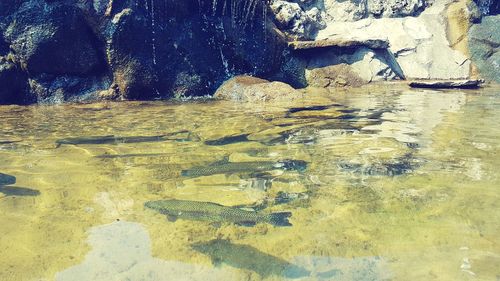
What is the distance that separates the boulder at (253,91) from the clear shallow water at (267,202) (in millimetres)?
3096

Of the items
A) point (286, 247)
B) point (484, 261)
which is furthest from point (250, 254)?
point (484, 261)

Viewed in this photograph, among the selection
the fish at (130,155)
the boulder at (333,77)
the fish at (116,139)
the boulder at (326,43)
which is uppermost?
the boulder at (326,43)

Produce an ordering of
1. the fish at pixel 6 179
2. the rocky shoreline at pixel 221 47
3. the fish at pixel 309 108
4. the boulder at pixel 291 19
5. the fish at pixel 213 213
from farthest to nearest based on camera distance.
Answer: the boulder at pixel 291 19 → the rocky shoreline at pixel 221 47 → the fish at pixel 309 108 → the fish at pixel 6 179 → the fish at pixel 213 213

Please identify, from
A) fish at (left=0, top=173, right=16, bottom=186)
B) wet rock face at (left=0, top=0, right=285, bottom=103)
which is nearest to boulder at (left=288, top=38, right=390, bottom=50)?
wet rock face at (left=0, top=0, right=285, bottom=103)

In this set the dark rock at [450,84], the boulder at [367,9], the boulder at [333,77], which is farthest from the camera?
the boulder at [367,9]

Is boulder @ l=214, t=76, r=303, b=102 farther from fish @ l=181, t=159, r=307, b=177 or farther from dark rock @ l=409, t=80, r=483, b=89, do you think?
fish @ l=181, t=159, r=307, b=177

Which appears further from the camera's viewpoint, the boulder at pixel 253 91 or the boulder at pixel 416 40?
the boulder at pixel 416 40

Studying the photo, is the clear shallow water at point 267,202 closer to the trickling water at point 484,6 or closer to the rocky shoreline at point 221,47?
the rocky shoreline at point 221,47

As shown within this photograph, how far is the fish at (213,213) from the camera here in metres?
2.32

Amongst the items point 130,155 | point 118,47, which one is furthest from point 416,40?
point 130,155

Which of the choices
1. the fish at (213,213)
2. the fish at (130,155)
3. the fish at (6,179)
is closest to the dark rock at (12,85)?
the fish at (130,155)

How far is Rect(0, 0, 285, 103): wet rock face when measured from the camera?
27.2 ft

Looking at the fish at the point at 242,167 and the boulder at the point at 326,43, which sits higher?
the boulder at the point at 326,43

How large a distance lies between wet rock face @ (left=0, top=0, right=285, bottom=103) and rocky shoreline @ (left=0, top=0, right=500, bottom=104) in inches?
0.8
